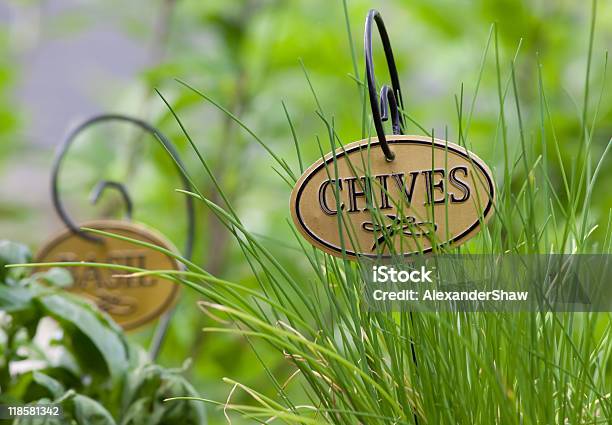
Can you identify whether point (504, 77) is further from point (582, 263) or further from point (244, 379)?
point (582, 263)

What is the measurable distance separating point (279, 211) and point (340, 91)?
213 millimetres

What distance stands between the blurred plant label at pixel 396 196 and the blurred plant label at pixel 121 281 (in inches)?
10.4

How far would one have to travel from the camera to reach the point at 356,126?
1155 millimetres

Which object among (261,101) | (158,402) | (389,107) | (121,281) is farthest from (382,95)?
(261,101)

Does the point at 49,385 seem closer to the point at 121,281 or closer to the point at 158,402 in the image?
the point at 158,402

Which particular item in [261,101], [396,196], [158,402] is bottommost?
[158,402]

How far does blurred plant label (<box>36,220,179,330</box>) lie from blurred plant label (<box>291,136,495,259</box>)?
→ 26 centimetres

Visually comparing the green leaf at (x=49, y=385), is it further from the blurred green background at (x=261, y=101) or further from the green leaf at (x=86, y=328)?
the blurred green background at (x=261, y=101)

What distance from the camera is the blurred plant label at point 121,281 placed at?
64cm

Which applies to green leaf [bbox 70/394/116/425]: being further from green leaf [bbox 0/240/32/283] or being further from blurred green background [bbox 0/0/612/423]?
blurred green background [bbox 0/0/612/423]

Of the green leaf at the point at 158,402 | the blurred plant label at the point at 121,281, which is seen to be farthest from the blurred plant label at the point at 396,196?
the blurred plant label at the point at 121,281

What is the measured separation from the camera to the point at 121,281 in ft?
2.13

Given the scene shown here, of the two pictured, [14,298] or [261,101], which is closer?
[14,298]

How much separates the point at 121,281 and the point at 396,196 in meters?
0.33
